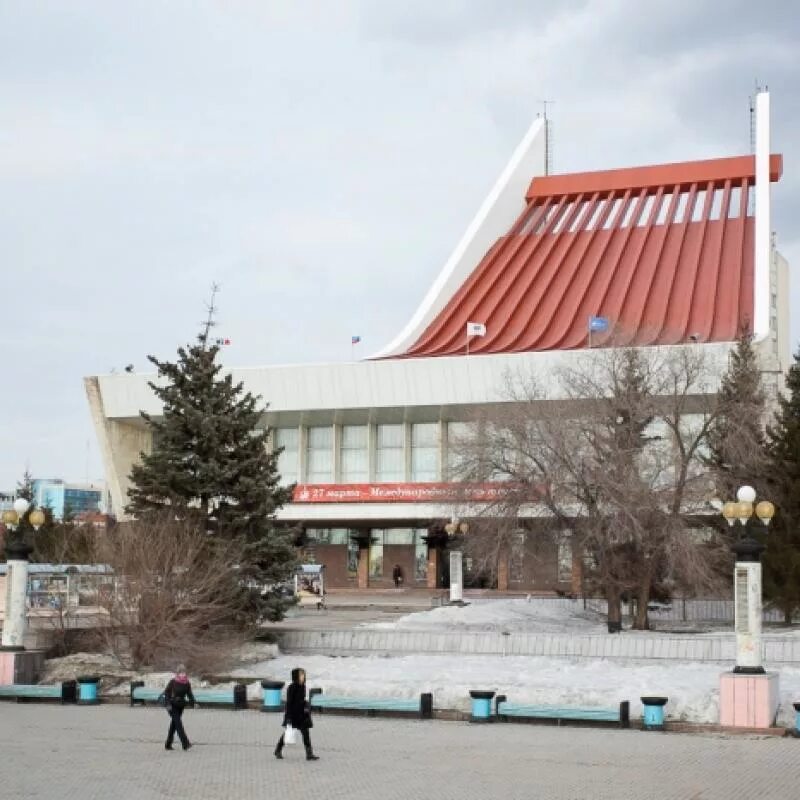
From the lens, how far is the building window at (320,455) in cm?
4912

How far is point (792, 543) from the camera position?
24312 mm

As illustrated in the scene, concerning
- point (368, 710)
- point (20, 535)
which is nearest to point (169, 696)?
point (368, 710)

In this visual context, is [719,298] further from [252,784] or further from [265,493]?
[252,784]

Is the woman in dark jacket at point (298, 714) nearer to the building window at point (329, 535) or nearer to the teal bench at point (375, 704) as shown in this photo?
the teal bench at point (375, 704)

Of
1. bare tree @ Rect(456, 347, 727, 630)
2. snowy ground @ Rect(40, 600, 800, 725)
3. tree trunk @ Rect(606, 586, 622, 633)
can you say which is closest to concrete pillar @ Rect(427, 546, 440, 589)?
bare tree @ Rect(456, 347, 727, 630)

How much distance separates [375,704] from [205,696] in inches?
103

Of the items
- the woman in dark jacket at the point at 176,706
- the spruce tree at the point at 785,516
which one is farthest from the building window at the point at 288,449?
the woman in dark jacket at the point at 176,706

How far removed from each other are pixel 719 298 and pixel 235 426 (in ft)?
97.3

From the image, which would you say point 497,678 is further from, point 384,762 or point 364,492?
point 364,492

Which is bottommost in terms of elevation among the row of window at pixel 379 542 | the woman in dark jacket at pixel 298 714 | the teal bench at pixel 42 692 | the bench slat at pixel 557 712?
the teal bench at pixel 42 692

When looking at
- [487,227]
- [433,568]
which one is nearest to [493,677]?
[433,568]

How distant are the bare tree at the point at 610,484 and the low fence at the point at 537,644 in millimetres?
1501

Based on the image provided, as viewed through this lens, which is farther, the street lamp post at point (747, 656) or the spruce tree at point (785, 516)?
the spruce tree at point (785, 516)

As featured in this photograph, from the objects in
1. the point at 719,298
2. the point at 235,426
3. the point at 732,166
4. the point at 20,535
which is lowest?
the point at 20,535
